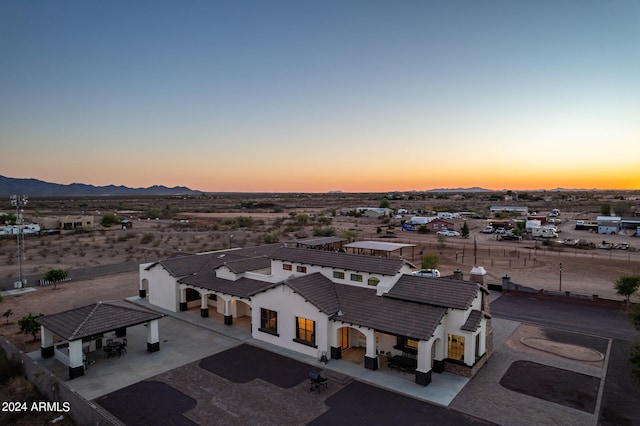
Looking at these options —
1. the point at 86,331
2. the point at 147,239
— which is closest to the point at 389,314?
the point at 86,331

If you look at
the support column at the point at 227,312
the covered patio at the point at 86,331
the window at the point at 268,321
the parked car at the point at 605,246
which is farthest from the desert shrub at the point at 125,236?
the parked car at the point at 605,246

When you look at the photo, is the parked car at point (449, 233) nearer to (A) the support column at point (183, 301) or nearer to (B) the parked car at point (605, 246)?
(B) the parked car at point (605, 246)

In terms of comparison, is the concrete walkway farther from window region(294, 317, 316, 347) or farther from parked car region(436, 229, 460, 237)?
parked car region(436, 229, 460, 237)

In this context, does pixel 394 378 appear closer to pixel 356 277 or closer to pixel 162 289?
pixel 356 277

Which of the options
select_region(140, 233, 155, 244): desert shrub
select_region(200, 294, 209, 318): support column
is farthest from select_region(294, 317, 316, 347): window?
select_region(140, 233, 155, 244): desert shrub

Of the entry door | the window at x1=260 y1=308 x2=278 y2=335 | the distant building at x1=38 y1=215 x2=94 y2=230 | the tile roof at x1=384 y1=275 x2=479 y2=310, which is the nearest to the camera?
the tile roof at x1=384 y1=275 x2=479 y2=310
